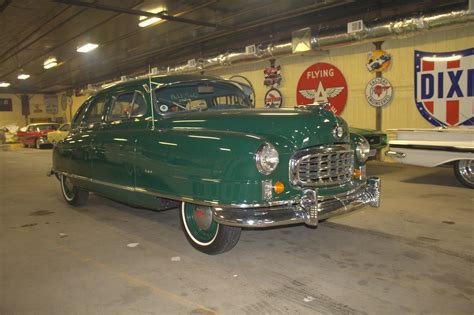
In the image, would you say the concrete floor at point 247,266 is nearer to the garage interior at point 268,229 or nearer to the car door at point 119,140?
the garage interior at point 268,229

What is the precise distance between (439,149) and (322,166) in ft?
12.9

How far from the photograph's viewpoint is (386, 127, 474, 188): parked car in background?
6461 millimetres

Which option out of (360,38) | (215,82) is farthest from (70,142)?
(360,38)

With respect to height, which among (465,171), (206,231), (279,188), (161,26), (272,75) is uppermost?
(161,26)

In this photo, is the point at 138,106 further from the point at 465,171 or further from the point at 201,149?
the point at 465,171

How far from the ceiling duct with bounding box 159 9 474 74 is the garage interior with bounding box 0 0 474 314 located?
29 millimetres

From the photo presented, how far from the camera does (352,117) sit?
11.0 metres

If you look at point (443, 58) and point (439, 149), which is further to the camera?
point (443, 58)

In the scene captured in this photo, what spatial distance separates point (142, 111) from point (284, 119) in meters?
1.85

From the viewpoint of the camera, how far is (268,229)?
4781 millimetres

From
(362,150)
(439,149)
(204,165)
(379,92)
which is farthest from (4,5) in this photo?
(439,149)

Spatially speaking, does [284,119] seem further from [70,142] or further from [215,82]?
[70,142]

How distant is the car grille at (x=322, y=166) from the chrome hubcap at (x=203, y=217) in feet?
3.12

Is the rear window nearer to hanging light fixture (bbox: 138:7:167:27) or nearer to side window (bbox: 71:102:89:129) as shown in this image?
hanging light fixture (bbox: 138:7:167:27)
